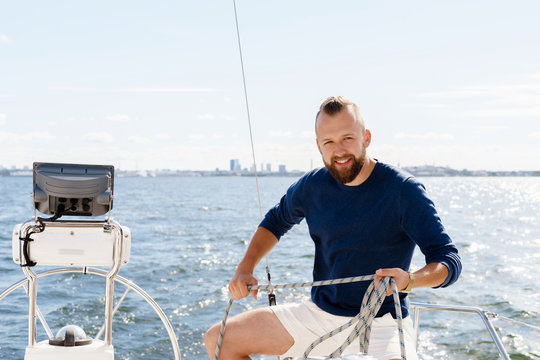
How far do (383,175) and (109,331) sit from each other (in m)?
1.26

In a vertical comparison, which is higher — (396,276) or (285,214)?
(285,214)

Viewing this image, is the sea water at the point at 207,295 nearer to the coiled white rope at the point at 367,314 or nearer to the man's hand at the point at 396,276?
the coiled white rope at the point at 367,314

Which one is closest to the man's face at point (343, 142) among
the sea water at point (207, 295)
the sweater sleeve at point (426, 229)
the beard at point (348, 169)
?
the beard at point (348, 169)

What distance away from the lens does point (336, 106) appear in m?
2.46

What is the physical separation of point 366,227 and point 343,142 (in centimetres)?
34

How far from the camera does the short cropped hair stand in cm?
246

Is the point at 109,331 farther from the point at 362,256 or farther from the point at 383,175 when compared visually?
the point at 383,175

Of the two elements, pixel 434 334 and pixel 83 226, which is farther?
pixel 434 334

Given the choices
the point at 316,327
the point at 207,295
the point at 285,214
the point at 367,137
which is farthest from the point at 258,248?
the point at 207,295

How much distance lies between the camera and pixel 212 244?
17672 mm

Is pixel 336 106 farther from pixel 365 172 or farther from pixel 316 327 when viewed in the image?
pixel 316 327

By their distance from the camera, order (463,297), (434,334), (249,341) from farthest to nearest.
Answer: (463,297) < (434,334) < (249,341)

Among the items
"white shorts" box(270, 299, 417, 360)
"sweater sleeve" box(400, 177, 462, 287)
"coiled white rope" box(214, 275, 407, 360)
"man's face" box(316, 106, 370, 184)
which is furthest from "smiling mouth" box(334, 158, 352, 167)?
"white shorts" box(270, 299, 417, 360)

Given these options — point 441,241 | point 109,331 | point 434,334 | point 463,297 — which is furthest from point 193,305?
point 441,241
